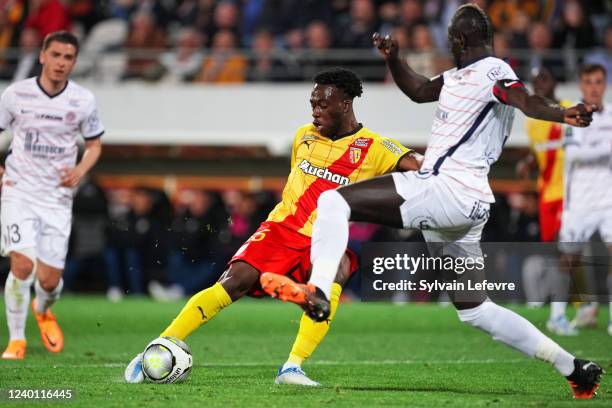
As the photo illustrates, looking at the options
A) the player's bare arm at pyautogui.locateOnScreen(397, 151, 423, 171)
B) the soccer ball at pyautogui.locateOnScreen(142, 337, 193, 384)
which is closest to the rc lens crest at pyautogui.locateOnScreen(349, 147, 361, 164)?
the player's bare arm at pyautogui.locateOnScreen(397, 151, 423, 171)

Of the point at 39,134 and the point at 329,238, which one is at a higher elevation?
the point at 39,134

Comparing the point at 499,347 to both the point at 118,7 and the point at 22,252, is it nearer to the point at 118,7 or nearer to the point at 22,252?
the point at 22,252

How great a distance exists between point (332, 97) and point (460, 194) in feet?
5.06

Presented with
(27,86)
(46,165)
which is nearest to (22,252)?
(46,165)

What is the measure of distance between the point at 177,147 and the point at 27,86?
1132cm

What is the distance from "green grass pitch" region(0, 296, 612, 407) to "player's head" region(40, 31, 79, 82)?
2352 millimetres

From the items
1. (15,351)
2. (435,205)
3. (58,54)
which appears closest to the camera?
(435,205)

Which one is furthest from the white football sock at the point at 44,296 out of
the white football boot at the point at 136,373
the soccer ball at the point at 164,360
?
the soccer ball at the point at 164,360

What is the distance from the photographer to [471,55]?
7.04 metres

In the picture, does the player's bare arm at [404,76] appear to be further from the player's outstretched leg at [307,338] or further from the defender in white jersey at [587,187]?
the defender in white jersey at [587,187]

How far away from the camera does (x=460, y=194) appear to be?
264 inches

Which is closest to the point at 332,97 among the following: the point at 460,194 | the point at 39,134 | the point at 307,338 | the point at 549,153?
the point at 460,194

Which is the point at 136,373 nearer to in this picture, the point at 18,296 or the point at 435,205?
the point at 435,205

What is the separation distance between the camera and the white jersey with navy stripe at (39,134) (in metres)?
9.95
